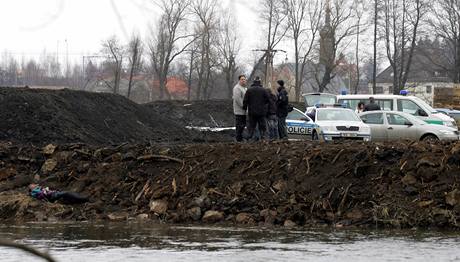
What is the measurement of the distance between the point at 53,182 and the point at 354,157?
6.22 meters

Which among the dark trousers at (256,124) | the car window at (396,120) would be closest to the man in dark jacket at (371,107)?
the car window at (396,120)

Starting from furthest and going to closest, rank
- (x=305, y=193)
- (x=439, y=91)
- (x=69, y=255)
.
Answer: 1. (x=439, y=91)
2. (x=305, y=193)
3. (x=69, y=255)

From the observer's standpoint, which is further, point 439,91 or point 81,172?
point 439,91

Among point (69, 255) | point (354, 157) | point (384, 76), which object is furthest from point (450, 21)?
point (69, 255)

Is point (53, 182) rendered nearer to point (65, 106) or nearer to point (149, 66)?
point (149, 66)

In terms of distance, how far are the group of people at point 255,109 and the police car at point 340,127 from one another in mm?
3805

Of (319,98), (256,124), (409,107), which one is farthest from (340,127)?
(319,98)

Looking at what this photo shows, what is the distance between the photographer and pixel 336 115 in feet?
83.1

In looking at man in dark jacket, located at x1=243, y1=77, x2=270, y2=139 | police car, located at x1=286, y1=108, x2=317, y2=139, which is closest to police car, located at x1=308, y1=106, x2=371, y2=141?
police car, located at x1=286, y1=108, x2=317, y2=139

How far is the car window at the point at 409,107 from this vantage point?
90.3 ft

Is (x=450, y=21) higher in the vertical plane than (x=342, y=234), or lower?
higher

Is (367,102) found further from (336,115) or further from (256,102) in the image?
(256,102)

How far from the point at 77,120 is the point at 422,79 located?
7421cm

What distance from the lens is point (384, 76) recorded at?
11225 cm
